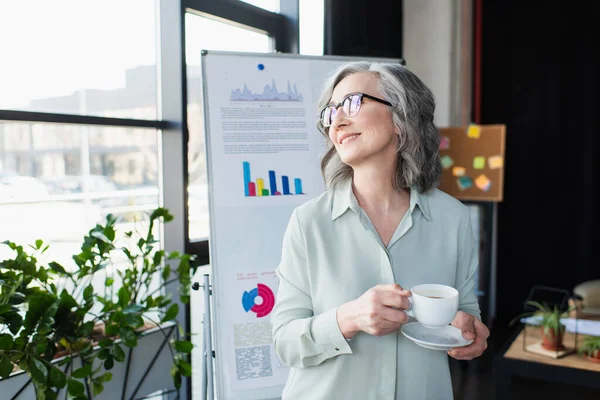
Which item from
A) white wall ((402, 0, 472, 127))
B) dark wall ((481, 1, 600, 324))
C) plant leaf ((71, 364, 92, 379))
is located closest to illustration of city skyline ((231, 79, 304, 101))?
plant leaf ((71, 364, 92, 379))

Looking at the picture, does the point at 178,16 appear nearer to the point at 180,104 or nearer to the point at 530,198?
the point at 180,104

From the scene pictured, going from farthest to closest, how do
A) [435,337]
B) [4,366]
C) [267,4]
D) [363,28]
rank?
[363,28], [267,4], [4,366], [435,337]

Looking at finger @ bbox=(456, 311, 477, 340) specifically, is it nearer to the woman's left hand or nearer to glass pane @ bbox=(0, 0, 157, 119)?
the woman's left hand

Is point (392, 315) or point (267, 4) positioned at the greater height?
point (267, 4)

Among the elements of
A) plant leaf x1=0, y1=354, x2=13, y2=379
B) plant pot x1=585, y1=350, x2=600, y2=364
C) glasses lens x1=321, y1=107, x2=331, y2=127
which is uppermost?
glasses lens x1=321, y1=107, x2=331, y2=127

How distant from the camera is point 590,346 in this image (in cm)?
232

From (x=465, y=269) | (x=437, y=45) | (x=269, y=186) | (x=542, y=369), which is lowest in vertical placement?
(x=542, y=369)

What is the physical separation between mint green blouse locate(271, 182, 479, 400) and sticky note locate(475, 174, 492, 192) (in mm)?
2836

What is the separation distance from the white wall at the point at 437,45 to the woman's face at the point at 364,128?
3134 mm

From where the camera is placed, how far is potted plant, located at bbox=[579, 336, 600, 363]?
90.0 inches

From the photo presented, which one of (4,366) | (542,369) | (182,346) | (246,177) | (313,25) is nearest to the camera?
(4,366)

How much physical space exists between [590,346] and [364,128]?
1818mm

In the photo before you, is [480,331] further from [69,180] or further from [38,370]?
[69,180]

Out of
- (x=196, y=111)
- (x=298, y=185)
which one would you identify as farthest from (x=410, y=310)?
(x=196, y=111)
